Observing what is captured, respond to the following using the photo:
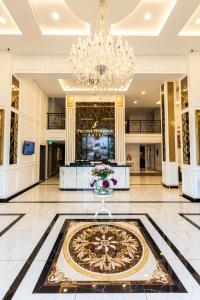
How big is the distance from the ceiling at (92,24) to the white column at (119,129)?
5.34 metres

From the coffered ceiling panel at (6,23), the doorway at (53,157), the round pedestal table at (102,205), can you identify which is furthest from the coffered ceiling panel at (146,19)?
the doorway at (53,157)

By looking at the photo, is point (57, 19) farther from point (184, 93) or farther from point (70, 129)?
point (70, 129)

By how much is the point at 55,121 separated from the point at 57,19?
7628 mm

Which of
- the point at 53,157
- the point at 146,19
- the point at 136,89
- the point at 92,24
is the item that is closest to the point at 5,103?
the point at 92,24

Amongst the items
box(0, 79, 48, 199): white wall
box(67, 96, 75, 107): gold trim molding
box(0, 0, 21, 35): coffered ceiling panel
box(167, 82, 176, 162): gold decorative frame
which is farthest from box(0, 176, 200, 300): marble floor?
box(67, 96, 75, 107): gold trim molding

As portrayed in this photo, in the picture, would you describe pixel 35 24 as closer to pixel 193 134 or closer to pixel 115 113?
pixel 193 134

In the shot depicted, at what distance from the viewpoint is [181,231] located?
12.3 feet

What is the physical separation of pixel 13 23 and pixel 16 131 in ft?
11.2

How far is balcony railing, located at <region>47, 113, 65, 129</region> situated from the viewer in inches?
459

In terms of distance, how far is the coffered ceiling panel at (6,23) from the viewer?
15.1 feet

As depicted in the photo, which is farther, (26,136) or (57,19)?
(26,136)

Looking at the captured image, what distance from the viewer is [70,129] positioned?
11.4 metres

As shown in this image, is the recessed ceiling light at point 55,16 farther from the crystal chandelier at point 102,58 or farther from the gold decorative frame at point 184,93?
the gold decorative frame at point 184,93

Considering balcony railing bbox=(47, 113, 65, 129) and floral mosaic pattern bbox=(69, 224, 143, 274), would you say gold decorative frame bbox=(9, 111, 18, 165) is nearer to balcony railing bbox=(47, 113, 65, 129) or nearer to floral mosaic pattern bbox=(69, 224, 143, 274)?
floral mosaic pattern bbox=(69, 224, 143, 274)
